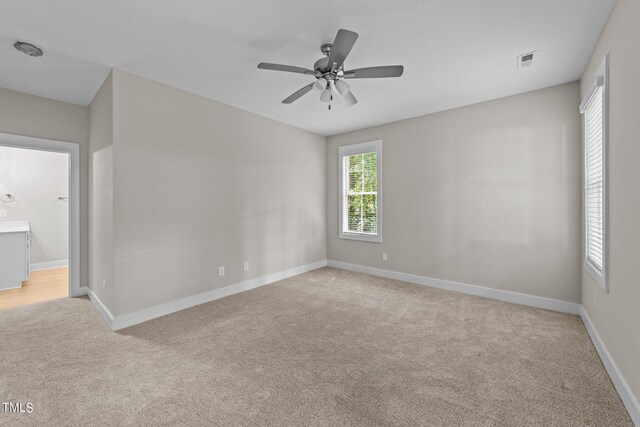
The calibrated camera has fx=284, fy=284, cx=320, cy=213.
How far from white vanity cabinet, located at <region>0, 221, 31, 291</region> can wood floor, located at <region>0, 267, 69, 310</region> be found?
14 centimetres

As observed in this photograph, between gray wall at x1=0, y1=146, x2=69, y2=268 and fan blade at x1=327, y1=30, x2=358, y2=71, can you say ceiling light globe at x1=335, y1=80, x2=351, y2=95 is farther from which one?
gray wall at x1=0, y1=146, x2=69, y2=268

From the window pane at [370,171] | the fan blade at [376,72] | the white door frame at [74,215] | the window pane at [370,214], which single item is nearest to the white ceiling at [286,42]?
the fan blade at [376,72]

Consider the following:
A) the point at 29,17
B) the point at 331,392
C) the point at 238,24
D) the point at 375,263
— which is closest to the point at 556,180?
the point at 375,263

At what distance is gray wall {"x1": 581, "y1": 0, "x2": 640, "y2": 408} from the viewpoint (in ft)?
5.51

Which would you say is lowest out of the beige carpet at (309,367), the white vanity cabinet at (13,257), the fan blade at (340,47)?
the beige carpet at (309,367)

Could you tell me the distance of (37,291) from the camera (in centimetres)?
414

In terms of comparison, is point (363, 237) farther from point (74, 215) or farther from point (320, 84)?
point (74, 215)

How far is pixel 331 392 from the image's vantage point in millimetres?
1905

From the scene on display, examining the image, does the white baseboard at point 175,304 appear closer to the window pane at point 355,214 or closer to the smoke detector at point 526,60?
the window pane at point 355,214

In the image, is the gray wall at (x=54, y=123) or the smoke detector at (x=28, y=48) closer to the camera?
the smoke detector at (x=28, y=48)

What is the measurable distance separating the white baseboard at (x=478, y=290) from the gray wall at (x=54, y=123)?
4.11 metres

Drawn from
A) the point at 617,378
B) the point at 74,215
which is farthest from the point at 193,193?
the point at 617,378

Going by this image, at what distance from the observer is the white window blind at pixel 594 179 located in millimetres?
2441

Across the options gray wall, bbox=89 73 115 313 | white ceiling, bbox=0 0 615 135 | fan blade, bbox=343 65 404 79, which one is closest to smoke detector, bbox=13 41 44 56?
white ceiling, bbox=0 0 615 135
